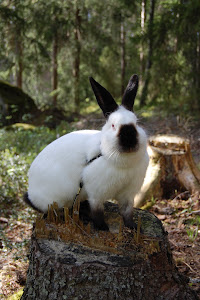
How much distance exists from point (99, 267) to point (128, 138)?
927mm

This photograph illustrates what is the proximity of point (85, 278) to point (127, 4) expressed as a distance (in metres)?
7.63

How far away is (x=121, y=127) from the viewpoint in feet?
7.15

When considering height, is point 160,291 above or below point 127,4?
below

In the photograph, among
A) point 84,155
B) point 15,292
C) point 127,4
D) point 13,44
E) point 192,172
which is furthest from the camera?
point 13,44

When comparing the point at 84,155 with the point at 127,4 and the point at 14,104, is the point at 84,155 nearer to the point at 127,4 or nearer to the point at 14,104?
the point at 127,4

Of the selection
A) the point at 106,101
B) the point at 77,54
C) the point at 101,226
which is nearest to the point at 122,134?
the point at 106,101

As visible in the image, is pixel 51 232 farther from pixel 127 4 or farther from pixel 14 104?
pixel 14 104

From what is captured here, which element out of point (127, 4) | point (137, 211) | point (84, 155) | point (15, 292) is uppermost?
point (127, 4)

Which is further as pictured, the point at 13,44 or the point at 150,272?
the point at 13,44

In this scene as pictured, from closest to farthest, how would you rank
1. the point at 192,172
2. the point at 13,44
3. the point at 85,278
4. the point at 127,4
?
the point at 85,278 < the point at 192,172 < the point at 127,4 < the point at 13,44

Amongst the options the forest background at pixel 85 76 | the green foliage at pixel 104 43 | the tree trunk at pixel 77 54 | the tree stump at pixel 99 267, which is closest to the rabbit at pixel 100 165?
the tree stump at pixel 99 267

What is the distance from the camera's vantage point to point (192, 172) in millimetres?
4801

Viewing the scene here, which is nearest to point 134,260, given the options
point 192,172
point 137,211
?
point 137,211

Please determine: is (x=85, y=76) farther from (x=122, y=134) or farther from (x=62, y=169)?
(x=122, y=134)
